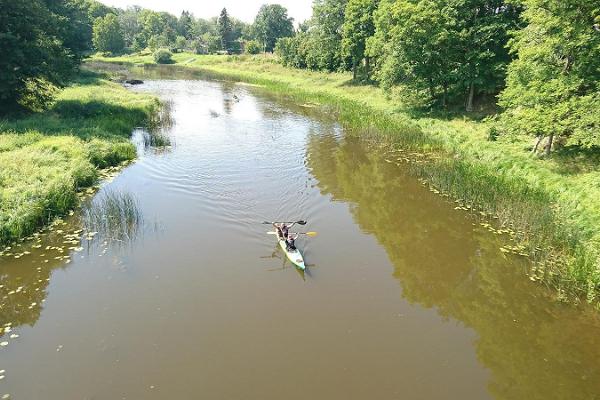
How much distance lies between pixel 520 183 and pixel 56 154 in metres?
22.1

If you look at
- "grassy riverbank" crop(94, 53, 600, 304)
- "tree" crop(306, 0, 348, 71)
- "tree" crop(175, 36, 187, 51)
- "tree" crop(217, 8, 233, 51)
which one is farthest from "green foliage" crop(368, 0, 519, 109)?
"tree" crop(175, 36, 187, 51)

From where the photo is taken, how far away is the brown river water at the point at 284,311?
886 cm

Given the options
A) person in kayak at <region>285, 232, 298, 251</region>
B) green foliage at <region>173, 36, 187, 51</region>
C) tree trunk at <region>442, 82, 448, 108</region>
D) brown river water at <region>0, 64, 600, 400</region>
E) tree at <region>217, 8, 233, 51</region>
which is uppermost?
tree at <region>217, 8, 233, 51</region>

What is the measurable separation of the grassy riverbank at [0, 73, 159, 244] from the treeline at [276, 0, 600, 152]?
72.1 feet

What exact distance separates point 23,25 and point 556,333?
107 ft

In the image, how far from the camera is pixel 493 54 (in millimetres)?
28750

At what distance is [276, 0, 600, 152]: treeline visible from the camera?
18672 millimetres

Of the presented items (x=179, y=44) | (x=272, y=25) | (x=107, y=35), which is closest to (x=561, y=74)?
(x=272, y=25)

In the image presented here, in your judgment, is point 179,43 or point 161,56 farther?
point 179,43

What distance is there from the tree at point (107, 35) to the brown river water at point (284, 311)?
12293 centimetres

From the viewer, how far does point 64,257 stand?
43.7 feet

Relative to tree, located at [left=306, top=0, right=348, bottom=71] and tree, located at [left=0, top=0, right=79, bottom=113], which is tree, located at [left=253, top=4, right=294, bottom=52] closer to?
tree, located at [left=306, top=0, right=348, bottom=71]

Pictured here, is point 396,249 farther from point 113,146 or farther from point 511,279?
point 113,146

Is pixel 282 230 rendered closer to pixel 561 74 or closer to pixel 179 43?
pixel 561 74
